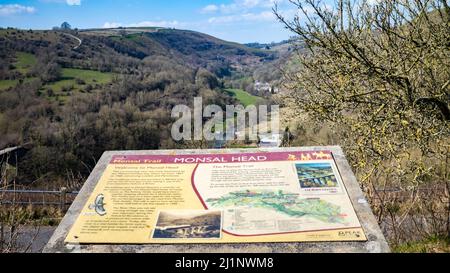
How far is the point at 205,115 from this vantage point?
6988 centimetres

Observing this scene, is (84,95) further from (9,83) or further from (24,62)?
(24,62)

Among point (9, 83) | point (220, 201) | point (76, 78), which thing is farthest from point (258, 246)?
point (76, 78)

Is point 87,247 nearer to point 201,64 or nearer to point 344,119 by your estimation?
point 344,119

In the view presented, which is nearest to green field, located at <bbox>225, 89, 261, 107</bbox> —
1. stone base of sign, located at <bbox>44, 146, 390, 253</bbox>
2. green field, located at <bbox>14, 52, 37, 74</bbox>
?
green field, located at <bbox>14, 52, 37, 74</bbox>

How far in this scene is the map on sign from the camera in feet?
10.3

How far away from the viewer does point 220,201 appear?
346cm

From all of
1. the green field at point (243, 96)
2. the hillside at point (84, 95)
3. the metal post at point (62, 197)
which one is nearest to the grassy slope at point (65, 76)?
the hillside at point (84, 95)

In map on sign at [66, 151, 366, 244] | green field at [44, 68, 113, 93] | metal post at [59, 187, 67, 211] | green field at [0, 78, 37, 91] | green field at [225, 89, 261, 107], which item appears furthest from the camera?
green field at [225, 89, 261, 107]

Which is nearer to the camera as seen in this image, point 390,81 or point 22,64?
point 390,81

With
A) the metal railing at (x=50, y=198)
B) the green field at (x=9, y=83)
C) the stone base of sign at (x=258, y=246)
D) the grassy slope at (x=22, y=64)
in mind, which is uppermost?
the grassy slope at (x=22, y=64)

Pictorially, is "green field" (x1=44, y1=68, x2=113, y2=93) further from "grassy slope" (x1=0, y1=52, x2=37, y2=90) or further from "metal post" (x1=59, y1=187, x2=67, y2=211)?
"metal post" (x1=59, y1=187, x2=67, y2=211)

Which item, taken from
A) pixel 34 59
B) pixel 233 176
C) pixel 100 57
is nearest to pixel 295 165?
pixel 233 176

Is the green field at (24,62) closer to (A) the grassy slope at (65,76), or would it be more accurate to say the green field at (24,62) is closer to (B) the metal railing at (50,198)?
(A) the grassy slope at (65,76)

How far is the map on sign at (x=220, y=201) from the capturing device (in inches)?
123
